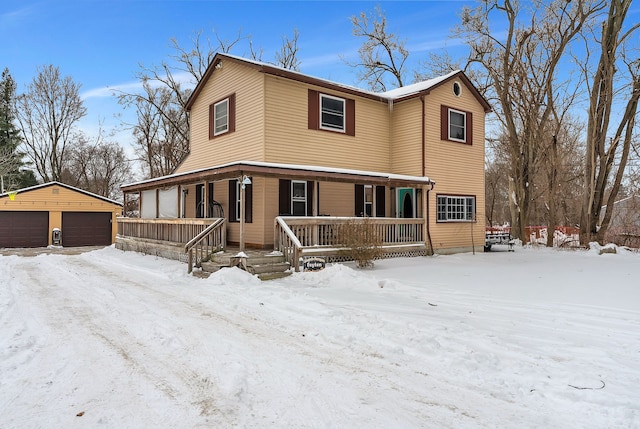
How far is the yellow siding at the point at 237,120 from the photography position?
13.5m

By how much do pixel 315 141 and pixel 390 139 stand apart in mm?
3872

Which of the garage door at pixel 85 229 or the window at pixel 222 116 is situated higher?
the window at pixel 222 116

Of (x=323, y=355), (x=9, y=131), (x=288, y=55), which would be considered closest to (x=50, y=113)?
(x=9, y=131)

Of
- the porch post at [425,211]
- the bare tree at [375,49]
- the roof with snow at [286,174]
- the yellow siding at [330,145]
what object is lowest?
the porch post at [425,211]

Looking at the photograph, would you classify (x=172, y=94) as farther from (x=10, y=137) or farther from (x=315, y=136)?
(x=315, y=136)

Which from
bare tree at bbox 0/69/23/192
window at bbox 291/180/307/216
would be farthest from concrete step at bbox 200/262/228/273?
bare tree at bbox 0/69/23/192

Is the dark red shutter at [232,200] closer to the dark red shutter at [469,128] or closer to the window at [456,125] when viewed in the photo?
the window at [456,125]

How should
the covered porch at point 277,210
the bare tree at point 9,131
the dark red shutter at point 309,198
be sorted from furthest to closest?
the bare tree at point 9,131 → the dark red shutter at point 309,198 → the covered porch at point 277,210

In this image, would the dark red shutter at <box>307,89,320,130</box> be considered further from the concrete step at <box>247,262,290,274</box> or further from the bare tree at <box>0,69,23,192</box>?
the bare tree at <box>0,69,23,192</box>

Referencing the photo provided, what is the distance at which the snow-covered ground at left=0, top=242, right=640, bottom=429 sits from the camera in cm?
340

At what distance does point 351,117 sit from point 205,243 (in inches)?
289

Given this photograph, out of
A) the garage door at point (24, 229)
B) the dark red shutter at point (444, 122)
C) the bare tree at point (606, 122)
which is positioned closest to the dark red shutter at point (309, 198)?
the dark red shutter at point (444, 122)

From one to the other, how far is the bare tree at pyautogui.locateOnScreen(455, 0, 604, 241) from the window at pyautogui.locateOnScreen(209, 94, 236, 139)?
15398 millimetres

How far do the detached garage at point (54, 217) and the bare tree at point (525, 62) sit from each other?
2487 cm
